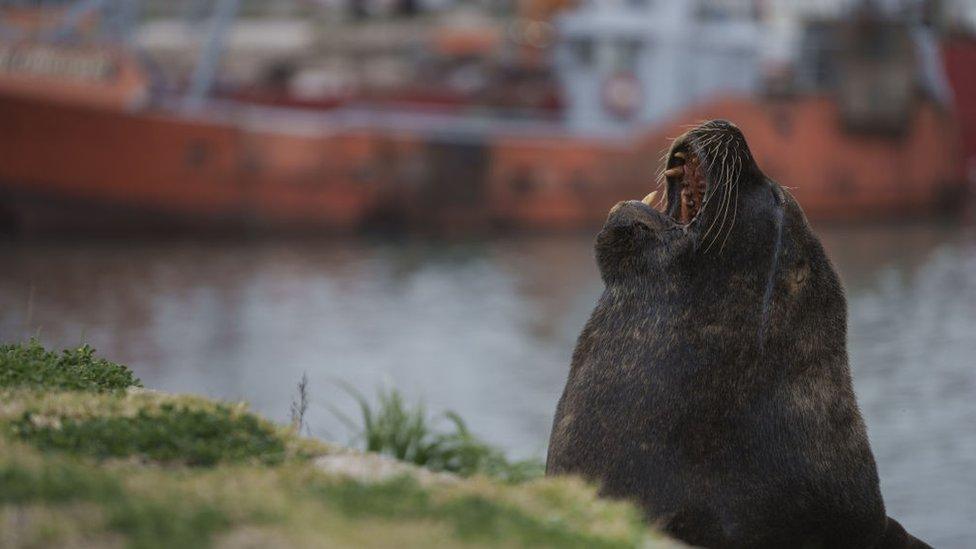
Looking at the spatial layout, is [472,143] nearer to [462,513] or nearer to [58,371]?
[58,371]

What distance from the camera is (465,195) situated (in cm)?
3284

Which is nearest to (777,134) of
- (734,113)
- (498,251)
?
(734,113)

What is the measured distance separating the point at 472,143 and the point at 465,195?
1166mm

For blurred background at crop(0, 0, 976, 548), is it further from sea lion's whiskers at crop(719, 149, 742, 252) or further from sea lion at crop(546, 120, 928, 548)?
sea lion's whiskers at crop(719, 149, 742, 252)

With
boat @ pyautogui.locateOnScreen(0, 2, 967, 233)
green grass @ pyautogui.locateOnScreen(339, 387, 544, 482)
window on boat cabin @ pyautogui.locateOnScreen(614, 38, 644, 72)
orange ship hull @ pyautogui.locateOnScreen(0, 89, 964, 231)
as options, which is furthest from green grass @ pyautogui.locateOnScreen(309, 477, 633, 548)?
window on boat cabin @ pyautogui.locateOnScreen(614, 38, 644, 72)

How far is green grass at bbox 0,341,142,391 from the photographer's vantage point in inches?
210

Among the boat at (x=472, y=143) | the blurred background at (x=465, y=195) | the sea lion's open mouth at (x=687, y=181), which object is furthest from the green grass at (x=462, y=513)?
the boat at (x=472, y=143)

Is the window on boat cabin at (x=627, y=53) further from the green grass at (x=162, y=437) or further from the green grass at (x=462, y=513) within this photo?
the green grass at (x=462, y=513)

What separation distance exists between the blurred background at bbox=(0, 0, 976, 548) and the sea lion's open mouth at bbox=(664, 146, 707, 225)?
264 inches

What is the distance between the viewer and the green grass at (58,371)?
5336 millimetres

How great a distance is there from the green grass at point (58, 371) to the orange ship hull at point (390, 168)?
21.6 meters

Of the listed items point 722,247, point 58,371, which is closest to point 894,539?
point 722,247

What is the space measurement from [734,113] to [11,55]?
15.3m

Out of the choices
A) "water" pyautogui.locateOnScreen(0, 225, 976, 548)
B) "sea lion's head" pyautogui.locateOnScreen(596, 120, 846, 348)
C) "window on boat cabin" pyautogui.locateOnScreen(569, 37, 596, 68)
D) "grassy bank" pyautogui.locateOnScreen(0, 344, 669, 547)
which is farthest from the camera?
"window on boat cabin" pyautogui.locateOnScreen(569, 37, 596, 68)
